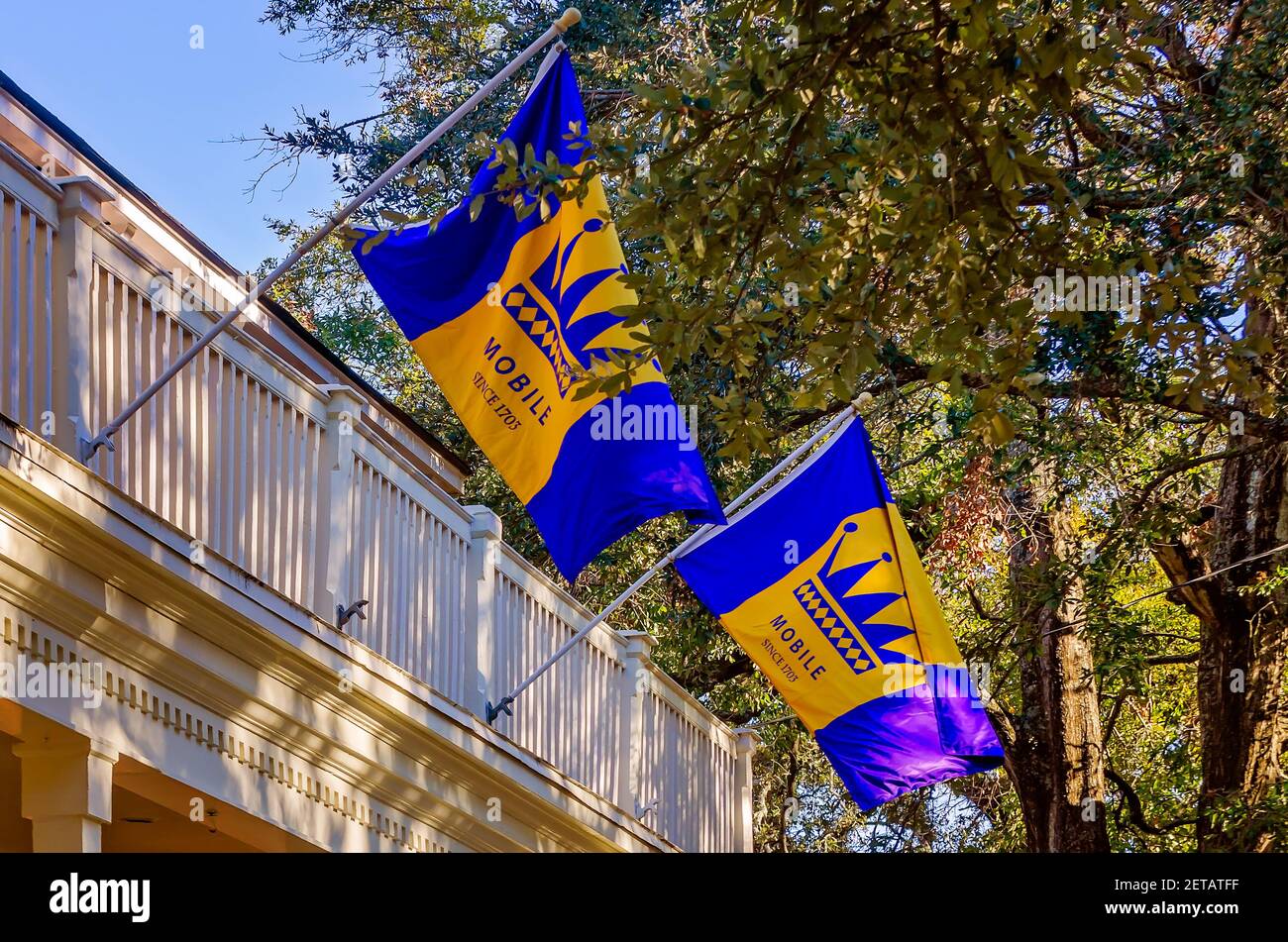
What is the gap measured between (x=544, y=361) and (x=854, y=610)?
3.95 meters

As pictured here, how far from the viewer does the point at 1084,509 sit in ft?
58.3

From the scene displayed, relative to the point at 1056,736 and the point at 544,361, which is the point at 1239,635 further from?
the point at 544,361

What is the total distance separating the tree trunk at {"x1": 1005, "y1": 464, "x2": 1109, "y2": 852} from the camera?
18078 mm

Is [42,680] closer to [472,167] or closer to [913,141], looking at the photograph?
[913,141]

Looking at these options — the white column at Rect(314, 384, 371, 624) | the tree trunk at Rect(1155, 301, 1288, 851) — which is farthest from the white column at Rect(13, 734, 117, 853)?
the tree trunk at Rect(1155, 301, 1288, 851)

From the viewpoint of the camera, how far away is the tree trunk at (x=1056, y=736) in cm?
1808

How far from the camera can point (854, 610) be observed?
11312 millimetres

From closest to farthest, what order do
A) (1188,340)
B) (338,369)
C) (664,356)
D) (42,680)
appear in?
(42,680)
(664,356)
(1188,340)
(338,369)

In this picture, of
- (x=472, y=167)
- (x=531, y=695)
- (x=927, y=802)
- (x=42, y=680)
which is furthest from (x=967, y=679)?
(x=927, y=802)

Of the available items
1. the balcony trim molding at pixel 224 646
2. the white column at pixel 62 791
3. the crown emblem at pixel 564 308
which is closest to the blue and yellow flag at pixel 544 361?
the crown emblem at pixel 564 308

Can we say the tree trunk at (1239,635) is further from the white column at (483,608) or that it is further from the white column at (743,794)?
the white column at (483,608)

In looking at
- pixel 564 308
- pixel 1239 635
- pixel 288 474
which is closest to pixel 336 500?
pixel 288 474

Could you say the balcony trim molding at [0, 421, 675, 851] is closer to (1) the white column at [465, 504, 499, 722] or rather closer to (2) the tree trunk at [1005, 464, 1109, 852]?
(1) the white column at [465, 504, 499, 722]

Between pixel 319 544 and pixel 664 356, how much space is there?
7.29 ft
